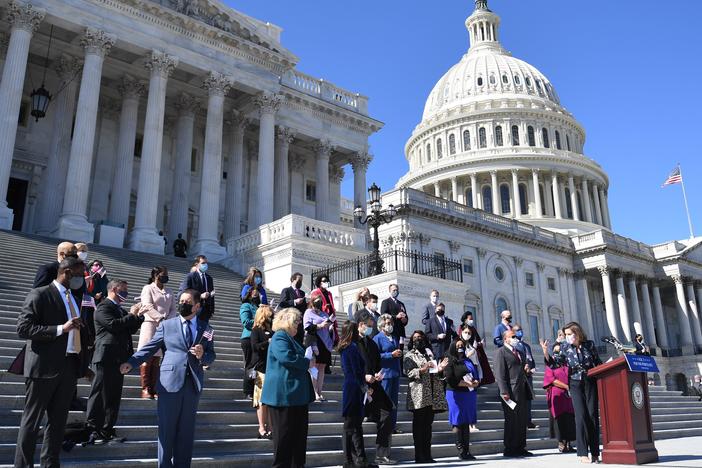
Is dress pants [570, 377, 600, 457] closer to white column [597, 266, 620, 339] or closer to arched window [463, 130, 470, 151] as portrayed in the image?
white column [597, 266, 620, 339]

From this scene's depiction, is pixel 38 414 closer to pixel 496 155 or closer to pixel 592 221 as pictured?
pixel 496 155

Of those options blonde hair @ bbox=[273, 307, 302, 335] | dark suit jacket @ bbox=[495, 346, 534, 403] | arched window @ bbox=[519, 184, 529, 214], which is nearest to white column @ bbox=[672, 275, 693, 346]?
arched window @ bbox=[519, 184, 529, 214]

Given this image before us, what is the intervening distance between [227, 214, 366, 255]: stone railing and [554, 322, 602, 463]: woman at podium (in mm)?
15955

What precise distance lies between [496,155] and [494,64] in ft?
75.5

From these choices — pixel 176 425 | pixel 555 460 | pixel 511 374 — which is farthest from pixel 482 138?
pixel 176 425

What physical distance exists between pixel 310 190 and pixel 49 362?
3409cm

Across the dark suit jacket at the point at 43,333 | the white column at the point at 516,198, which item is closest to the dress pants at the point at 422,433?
the dark suit jacket at the point at 43,333

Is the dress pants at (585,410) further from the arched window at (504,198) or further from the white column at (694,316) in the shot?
the arched window at (504,198)

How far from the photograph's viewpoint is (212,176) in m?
29.8

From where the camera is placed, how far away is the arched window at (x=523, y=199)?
75.5 m

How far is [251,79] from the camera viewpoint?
105 ft

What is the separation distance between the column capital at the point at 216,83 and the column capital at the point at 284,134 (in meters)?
5.37

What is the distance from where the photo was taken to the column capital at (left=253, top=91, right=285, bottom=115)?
3238 centimetres

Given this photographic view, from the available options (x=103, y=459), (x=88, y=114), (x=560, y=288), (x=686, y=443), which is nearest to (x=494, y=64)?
(x=560, y=288)
